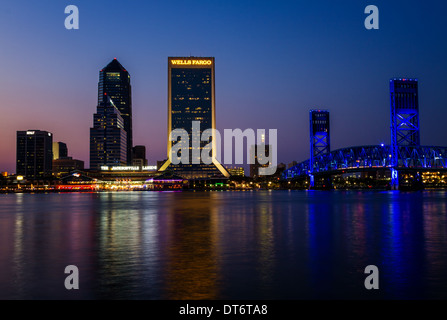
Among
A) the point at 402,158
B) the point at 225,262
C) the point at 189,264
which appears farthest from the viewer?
the point at 402,158

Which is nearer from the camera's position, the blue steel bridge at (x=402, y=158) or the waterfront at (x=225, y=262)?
the waterfront at (x=225, y=262)

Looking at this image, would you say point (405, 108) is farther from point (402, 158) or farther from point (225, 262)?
point (225, 262)

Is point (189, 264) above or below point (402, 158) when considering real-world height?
below

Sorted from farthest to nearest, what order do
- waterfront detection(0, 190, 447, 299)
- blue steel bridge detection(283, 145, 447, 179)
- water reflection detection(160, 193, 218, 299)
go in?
blue steel bridge detection(283, 145, 447, 179), waterfront detection(0, 190, 447, 299), water reflection detection(160, 193, 218, 299)

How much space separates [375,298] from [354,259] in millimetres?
6882

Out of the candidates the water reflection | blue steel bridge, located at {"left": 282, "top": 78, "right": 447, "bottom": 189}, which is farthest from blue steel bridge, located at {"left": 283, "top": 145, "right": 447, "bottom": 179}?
the water reflection

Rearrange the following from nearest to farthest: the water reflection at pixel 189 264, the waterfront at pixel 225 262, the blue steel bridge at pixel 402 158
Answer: the water reflection at pixel 189 264, the waterfront at pixel 225 262, the blue steel bridge at pixel 402 158

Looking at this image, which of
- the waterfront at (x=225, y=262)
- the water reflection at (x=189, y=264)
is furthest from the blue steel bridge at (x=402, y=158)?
the water reflection at (x=189, y=264)

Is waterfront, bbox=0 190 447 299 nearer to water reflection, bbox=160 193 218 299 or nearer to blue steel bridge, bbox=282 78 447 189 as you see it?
water reflection, bbox=160 193 218 299

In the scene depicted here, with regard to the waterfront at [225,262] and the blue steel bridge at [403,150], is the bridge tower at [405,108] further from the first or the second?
the waterfront at [225,262]

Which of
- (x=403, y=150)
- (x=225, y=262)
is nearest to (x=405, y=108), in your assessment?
(x=403, y=150)

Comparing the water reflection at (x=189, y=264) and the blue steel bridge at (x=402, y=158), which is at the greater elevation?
the blue steel bridge at (x=402, y=158)
